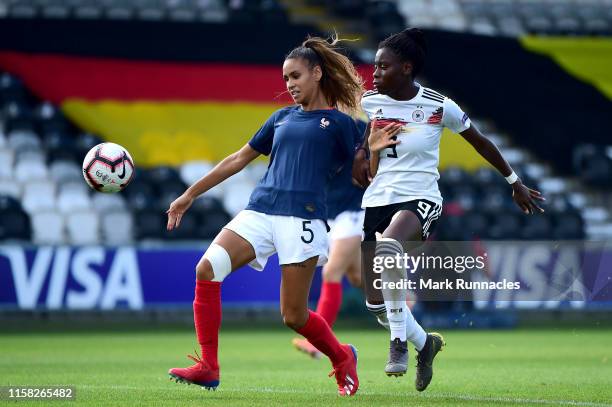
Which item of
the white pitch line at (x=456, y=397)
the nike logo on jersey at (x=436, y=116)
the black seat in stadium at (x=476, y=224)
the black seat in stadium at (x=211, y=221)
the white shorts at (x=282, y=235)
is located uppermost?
the nike logo on jersey at (x=436, y=116)

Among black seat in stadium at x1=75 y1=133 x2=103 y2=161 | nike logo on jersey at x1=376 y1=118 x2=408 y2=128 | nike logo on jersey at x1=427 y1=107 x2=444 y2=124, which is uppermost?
nike logo on jersey at x1=427 y1=107 x2=444 y2=124

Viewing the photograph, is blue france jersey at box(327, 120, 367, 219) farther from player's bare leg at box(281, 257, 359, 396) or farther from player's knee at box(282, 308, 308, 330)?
player's knee at box(282, 308, 308, 330)

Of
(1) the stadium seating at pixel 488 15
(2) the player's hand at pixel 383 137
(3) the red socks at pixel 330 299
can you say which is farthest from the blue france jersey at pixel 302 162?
(1) the stadium seating at pixel 488 15

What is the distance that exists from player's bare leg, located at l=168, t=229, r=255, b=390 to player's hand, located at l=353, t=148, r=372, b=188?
814 mm

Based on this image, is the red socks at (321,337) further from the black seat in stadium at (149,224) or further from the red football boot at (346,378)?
the black seat in stadium at (149,224)

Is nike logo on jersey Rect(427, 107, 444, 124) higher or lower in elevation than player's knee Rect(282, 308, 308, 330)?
higher

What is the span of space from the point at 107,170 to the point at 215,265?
3.31 feet

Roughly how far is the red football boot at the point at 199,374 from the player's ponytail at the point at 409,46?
2.21 metres

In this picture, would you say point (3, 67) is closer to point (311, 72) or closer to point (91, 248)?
point (91, 248)

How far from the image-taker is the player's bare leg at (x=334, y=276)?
34.4 feet

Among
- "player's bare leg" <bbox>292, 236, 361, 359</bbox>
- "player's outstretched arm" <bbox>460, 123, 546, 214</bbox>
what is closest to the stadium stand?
"player's bare leg" <bbox>292, 236, 361, 359</bbox>

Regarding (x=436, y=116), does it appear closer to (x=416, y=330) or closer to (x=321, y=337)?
(x=416, y=330)

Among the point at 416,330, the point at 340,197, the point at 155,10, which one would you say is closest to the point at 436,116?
the point at 416,330

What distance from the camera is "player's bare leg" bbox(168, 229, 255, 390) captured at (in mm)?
6820
